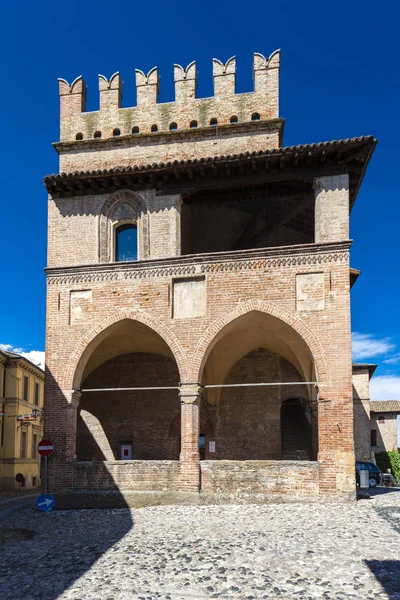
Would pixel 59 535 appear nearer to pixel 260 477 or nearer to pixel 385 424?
pixel 260 477

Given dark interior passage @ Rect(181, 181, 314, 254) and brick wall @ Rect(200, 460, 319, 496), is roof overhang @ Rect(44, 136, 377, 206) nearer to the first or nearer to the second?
dark interior passage @ Rect(181, 181, 314, 254)

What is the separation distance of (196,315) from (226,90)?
8.30 m

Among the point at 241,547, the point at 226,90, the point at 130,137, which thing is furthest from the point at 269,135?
the point at 241,547

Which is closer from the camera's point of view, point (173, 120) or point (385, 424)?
point (173, 120)

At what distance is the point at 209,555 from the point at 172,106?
15406 millimetres

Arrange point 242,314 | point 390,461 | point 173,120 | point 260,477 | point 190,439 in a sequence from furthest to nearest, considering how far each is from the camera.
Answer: point 390,461
point 173,120
point 242,314
point 190,439
point 260,477

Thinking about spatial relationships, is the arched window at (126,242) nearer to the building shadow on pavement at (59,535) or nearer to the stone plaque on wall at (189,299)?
the stone plaque on wall at (189,299)

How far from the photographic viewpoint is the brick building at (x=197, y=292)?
15.5 meters

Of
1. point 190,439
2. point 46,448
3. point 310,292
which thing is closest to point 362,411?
point 310,292

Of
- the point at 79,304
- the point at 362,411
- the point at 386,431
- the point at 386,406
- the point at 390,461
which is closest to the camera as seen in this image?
the point at 79,304

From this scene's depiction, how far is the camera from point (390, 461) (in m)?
34.2

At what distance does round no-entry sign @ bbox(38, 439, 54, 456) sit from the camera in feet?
51.3

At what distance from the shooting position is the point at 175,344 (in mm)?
16391

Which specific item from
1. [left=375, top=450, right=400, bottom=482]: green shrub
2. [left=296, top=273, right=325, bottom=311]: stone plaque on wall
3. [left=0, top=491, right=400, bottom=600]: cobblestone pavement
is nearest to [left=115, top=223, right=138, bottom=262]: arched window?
[left=296, top=273, right=325, bottom=311]: stone plaque on wall
